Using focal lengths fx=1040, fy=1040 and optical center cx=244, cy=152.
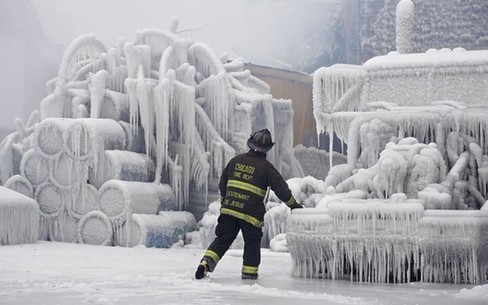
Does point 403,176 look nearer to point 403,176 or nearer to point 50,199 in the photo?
point 403,176

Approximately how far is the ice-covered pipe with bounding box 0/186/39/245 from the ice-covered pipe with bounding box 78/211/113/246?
3.81ft

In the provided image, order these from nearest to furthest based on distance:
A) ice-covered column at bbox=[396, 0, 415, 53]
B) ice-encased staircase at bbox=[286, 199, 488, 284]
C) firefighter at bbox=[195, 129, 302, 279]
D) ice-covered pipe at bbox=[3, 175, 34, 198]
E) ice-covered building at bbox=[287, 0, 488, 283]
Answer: ice-encased staircase at bbox=[286, 199, 488, 284] < ice-covered building at bbox=[287, 0, 488, 283] < firefighter at bbox=[195, 129, 302, 279] < ice-covered column at bbox=[396, 0, 415, 53] < ice-covered pipe at bbox=[3, 175, 34, 198]

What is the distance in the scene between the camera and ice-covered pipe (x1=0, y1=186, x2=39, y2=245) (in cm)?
1888

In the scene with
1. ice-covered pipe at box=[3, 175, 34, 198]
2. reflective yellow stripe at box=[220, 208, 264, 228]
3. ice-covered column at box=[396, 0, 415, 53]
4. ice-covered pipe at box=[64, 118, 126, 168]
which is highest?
ice-covered column at box=[396, 0, 415, 53]

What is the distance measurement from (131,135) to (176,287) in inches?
467

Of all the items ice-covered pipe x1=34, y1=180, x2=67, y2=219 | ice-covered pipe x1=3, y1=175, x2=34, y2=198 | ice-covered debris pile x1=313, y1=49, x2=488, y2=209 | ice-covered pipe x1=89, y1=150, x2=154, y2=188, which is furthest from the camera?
ice-covered pipe x1=3, y1=175, x2=34, y2=198

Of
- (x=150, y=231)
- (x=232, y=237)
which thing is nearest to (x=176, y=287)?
(x=232, y=237)

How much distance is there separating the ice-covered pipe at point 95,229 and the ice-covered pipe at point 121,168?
665 mm

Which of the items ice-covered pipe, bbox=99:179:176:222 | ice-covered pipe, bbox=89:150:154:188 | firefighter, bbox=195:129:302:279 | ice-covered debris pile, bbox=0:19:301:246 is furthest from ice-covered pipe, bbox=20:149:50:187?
firefighter, bbox=195:129:302:279

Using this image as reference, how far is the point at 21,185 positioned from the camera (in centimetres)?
2133

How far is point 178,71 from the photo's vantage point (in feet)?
76.2

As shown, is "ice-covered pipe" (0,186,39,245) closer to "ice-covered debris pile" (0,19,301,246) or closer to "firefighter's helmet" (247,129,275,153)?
"ice-covered debris pile" (0,19,301,246)

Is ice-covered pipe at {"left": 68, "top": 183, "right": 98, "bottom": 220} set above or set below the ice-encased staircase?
above

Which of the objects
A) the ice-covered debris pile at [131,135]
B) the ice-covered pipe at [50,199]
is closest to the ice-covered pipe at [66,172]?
the ice-covered debris pile at [131,135]
